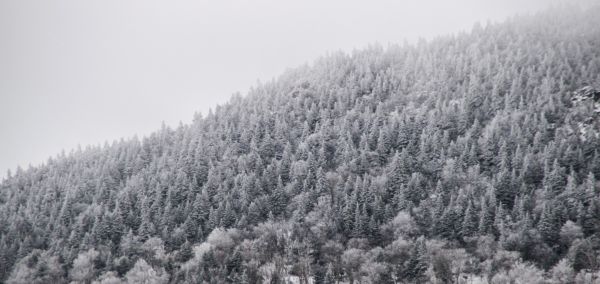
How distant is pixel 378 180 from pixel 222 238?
46424 mm

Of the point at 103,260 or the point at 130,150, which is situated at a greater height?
the point at 130,150

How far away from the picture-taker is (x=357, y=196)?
135 meters

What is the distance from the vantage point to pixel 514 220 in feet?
381

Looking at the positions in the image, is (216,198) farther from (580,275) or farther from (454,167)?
(580,275)

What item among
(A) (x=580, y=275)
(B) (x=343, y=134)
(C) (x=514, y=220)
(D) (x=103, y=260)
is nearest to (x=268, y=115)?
(B) (x=343, y=134)

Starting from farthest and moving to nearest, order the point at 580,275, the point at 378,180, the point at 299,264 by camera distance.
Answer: the point at 378,180 → the point at 299,264 → the point at 580,275

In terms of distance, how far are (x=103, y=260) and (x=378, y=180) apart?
76659 mm

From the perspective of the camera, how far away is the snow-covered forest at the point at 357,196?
356 feet

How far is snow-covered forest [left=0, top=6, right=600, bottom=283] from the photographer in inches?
4277

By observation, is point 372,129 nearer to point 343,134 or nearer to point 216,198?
point 343,134

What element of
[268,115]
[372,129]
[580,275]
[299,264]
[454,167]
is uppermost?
[268,115]

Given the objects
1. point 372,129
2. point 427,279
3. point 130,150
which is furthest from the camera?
point 130,150

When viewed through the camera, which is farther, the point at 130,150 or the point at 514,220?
the point at 130,150

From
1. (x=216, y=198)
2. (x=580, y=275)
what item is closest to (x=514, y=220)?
(x=580, y=275)
